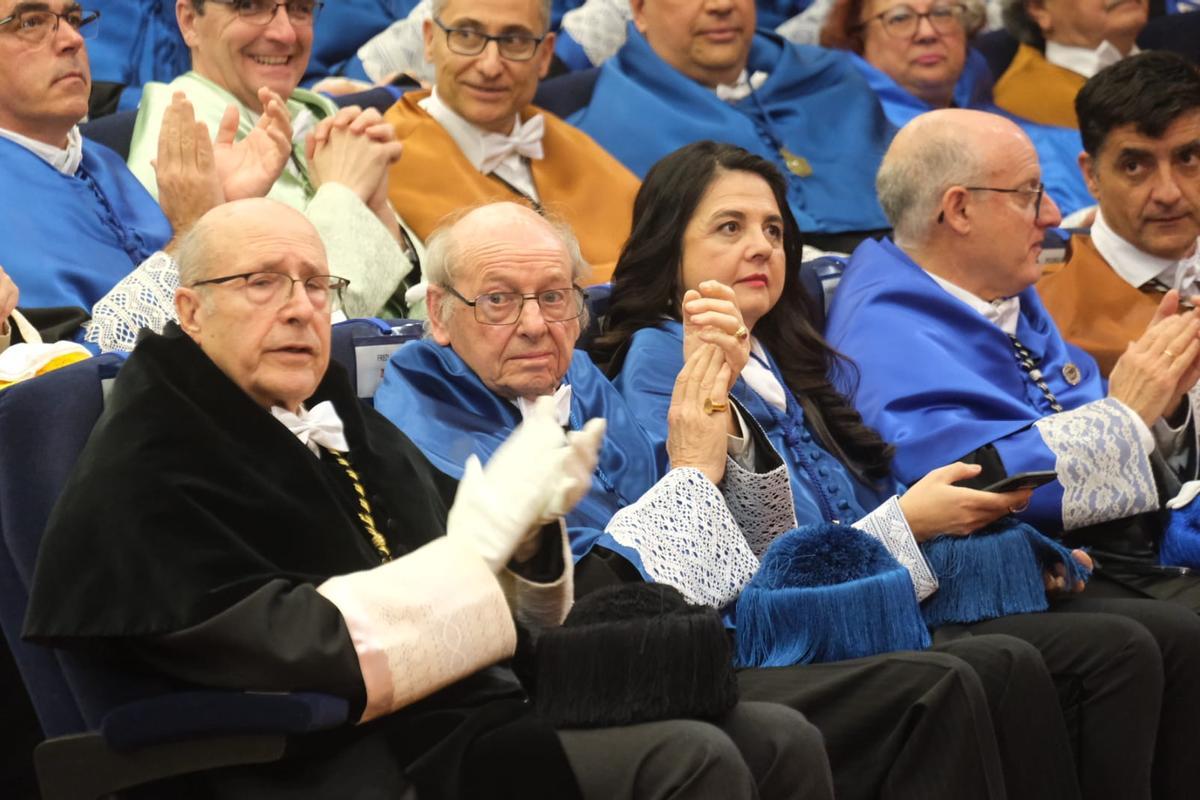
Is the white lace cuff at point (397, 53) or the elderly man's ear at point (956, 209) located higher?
the elderly man's ear at point (956, 209)

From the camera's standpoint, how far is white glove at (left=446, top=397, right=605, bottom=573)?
2.73m

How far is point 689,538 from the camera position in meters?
3.35

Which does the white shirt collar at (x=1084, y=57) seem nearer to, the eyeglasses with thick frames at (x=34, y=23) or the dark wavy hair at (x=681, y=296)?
the dark wavy hair at (x=681, y=296)

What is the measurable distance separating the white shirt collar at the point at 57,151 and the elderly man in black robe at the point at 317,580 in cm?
137

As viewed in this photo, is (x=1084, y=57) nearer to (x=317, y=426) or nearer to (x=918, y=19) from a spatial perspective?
(x=918, y=19)

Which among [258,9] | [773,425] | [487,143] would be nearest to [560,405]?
[773,425]

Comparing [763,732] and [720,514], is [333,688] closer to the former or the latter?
[763,732]

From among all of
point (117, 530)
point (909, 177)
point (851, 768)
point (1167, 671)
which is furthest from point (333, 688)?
point (909, 177)

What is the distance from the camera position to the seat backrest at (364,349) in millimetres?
3684

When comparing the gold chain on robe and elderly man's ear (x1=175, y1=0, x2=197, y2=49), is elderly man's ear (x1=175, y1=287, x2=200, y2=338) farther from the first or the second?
elderly man's ear (x1=175, y1=0, x2=197, y2=49)

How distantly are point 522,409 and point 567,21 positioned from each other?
292 centimetres

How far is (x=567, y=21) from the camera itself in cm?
623

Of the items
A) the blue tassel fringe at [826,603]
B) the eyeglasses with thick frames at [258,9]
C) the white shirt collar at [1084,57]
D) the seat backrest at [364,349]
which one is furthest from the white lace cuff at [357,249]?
the white shirt collar at [1084,57]

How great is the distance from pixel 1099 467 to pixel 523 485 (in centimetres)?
178
